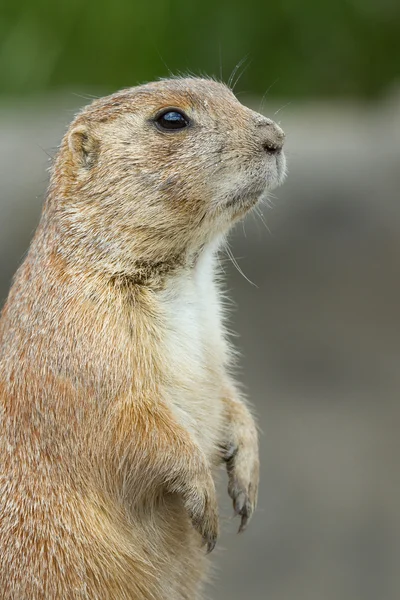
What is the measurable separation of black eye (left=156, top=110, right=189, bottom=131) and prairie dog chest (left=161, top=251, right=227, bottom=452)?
1.49ft

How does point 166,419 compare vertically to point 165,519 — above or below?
above

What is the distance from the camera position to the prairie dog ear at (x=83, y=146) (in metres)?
3.63

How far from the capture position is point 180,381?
3414 mm

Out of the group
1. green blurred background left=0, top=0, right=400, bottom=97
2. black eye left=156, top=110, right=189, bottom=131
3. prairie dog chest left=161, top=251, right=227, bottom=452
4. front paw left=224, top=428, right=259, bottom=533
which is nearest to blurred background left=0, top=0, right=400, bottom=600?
green blurred background left=0, top=0, right=400, bottom=97

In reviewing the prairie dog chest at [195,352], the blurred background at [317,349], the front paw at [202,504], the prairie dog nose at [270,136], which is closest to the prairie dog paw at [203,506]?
the front paw at [202,504]

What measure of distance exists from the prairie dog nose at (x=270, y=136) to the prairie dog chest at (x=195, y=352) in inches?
16.9

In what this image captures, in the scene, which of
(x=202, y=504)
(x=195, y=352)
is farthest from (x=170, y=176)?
(x=202, y=504)

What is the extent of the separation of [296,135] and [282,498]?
8.08 feet

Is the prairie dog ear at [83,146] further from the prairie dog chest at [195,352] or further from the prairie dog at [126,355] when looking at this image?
the prairie dog chest at [195,352]

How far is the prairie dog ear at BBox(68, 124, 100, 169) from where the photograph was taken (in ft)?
11.9

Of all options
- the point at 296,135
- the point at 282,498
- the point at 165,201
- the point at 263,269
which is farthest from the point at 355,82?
the point at 165,201

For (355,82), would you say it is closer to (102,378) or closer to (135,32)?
(135,32)

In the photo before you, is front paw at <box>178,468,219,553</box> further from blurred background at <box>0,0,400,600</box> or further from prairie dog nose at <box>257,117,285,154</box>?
blurred background at <box>0,0,400,600</box>

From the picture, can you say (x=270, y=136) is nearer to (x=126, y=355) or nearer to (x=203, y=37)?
(x=126, y=355)
